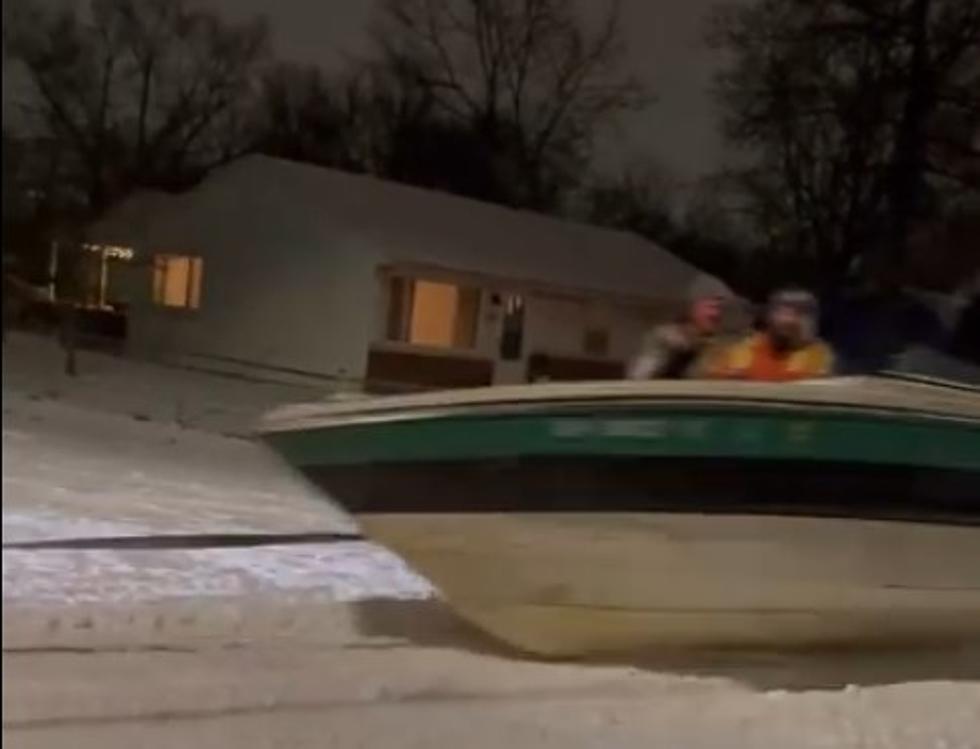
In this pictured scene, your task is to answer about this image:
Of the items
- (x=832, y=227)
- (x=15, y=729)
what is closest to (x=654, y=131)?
(x=832, y=227)

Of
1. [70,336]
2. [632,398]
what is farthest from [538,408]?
[70,336]

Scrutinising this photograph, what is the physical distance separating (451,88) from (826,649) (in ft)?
1.31

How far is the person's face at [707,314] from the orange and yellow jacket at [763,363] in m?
0.03

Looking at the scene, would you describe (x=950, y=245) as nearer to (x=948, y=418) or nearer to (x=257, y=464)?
(x=948, y=418)

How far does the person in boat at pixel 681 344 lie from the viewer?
681mm

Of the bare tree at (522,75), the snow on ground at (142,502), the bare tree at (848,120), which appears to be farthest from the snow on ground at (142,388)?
the bare tree at (848,120)

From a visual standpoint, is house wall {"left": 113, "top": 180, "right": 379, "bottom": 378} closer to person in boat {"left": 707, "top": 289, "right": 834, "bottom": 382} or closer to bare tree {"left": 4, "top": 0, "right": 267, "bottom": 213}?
bare tree {"left": 4, "top": 0, "right": 267, "bottom": 213}

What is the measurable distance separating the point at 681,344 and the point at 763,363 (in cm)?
4

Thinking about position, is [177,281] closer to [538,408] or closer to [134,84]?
[134,84]

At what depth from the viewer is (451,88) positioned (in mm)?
607

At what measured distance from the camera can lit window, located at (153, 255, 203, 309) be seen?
470 millimetres

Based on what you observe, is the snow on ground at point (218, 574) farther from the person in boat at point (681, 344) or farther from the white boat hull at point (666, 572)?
the person in boat at point (681, 344)

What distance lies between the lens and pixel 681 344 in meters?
0.74

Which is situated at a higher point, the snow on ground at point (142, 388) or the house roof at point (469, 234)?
the house roof at point (469, 234)
